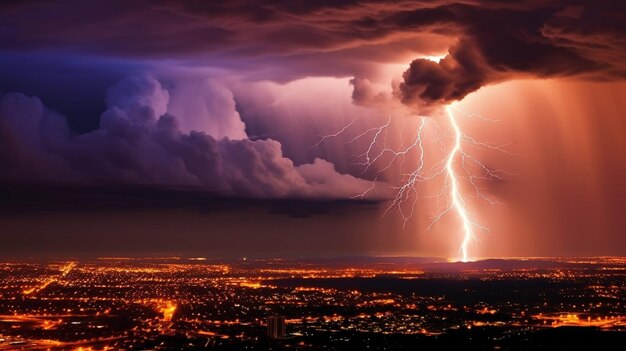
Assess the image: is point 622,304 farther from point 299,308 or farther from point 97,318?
point 97,318

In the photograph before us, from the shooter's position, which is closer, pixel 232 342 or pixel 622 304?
pixel 232 342

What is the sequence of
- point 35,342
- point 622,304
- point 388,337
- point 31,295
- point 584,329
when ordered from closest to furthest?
1. point 35,342
2. point 388,337
3. point 584,329
4. point 622,304
5. point 31,295

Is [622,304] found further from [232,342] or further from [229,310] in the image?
[232,342]

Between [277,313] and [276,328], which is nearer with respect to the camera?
[276,328]

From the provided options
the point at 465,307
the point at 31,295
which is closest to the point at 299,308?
the point at 465,307

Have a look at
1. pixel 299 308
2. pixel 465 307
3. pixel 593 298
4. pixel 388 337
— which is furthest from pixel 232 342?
pixel 593 298

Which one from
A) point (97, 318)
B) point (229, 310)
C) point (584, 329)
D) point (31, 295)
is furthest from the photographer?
point (31, 295)
